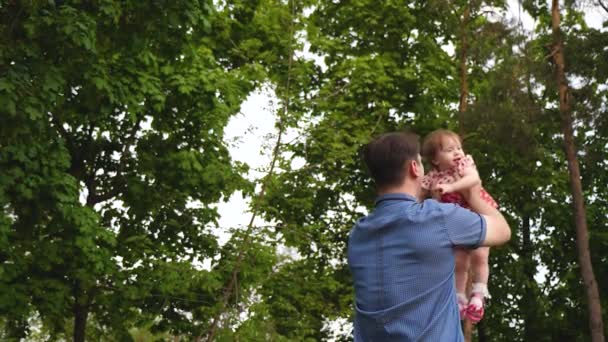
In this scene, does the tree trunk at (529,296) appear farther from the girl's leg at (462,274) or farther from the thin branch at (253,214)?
the girl's leg at (462,274)

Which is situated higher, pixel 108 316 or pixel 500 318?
pixel 500 318

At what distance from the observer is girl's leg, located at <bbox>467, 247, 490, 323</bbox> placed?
3471 millimetres

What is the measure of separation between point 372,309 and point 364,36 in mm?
18629

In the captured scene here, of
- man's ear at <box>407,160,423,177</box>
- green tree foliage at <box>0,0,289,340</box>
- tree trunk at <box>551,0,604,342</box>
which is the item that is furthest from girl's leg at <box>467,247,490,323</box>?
tree trunk at <box>551,0,604,342</box>

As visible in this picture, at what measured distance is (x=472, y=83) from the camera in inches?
842

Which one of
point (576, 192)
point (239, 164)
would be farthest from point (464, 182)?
point (576, 192)

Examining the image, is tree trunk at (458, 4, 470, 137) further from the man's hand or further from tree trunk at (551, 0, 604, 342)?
the man's hand

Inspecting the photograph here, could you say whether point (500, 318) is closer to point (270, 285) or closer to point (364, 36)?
point (364, 36)

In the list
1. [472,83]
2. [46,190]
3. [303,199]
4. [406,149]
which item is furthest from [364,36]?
[406,149]

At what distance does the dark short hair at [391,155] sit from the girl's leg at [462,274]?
51 cm

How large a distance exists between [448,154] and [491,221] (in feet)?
1.83

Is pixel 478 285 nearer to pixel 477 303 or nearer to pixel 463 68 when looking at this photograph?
pixel 477 303

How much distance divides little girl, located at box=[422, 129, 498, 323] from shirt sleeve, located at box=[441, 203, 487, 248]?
14.7 inches

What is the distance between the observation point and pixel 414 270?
2961mm
